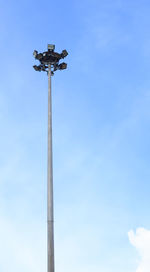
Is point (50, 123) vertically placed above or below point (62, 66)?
below

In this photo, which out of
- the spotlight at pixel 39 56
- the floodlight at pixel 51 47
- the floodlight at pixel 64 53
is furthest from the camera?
the floodlight at pixel 64 53

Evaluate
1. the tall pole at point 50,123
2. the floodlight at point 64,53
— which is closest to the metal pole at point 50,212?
the tall pole at point 50,123

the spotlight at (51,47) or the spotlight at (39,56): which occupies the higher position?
the spotlight at (51,47)

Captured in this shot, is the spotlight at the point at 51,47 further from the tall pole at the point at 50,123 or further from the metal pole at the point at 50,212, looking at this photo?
the metal pole at the point at 50,212

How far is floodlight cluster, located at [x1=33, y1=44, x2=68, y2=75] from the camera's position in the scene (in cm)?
2441

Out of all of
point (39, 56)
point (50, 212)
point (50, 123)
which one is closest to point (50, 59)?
point (39, 56)

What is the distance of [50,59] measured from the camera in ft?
80.7

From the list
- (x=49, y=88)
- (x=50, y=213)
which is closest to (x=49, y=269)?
(x=50, y=213)

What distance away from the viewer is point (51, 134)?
2291cm

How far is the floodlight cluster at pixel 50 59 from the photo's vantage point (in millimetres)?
24406

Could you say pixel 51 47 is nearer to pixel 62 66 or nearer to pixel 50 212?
pixel 62 66

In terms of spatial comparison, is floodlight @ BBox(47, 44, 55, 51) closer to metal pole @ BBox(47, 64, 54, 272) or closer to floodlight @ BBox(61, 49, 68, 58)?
floodlight @ BBox(61, 49, 68, 58)

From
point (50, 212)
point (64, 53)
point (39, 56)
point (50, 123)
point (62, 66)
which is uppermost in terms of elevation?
point (64, 53)

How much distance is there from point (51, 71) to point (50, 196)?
7493 mm
